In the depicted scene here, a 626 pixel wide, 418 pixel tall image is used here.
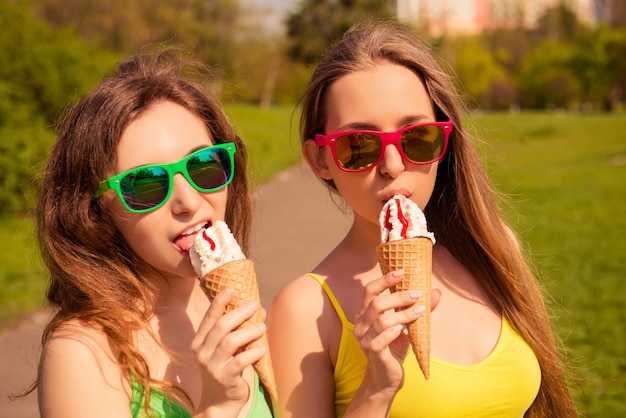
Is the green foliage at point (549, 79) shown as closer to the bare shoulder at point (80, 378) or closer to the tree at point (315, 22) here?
the tree at point (315, 22)

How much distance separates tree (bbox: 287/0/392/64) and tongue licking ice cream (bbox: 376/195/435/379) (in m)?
54.5

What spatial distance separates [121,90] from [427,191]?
1.10 metres

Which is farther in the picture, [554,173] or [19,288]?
[554,173]

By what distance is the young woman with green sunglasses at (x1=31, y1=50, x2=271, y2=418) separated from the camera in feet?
6.85

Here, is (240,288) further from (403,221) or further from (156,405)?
(403,221)

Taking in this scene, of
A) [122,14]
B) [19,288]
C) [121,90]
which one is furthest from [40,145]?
[122,14]

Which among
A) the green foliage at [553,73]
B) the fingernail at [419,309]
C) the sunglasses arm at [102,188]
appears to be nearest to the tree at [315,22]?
the green foliage at [553,73]

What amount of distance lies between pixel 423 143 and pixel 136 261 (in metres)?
1.06

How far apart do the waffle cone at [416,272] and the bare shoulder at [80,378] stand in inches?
35.3

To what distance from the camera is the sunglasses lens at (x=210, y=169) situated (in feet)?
7.61

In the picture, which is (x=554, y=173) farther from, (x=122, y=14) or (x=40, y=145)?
(x=122, y=14)

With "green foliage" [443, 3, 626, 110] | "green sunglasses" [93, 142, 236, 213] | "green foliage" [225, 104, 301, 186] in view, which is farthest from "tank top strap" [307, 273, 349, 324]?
"green foliage" [443, 3, 626, 110]

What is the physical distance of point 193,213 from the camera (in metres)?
2.31

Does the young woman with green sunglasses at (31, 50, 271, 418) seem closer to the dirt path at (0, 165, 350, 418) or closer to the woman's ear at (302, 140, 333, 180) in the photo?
the woman's ear at (302, 140, 333, 180)
